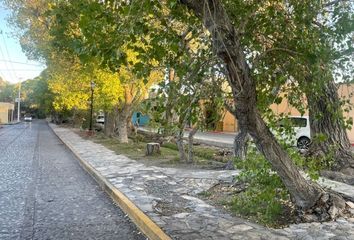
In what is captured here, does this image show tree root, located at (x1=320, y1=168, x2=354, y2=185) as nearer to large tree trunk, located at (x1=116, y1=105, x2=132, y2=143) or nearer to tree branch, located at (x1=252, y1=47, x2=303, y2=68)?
tree branch, located at (x1=252, y1=47, x2=303, y2=68)

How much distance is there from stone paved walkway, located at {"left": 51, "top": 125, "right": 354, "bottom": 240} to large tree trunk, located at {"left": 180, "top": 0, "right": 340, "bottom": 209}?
651 mm

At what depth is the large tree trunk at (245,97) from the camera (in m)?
5.48

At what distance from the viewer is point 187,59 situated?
645 cm

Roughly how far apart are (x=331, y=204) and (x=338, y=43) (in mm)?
2663

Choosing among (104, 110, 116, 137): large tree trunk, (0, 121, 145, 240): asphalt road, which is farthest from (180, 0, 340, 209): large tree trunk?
(104, 110, 116, 137): large tree trunk

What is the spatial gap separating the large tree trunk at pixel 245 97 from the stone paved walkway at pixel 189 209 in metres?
0.65

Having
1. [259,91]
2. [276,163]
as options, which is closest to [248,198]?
[276,163]

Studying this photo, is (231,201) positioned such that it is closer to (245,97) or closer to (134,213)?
(134,213)

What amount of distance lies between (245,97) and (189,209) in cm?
261

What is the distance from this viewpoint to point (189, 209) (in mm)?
7777

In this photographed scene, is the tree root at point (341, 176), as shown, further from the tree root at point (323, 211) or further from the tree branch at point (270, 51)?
the tree branch at point (270, 51)

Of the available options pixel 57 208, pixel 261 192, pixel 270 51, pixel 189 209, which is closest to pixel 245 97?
pixel 270 51

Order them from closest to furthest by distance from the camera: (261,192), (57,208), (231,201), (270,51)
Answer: (270,51)
(261,192)
(231,201)
(57,208)

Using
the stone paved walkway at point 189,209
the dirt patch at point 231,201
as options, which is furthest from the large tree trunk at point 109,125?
the dirt patch at point 231,201
